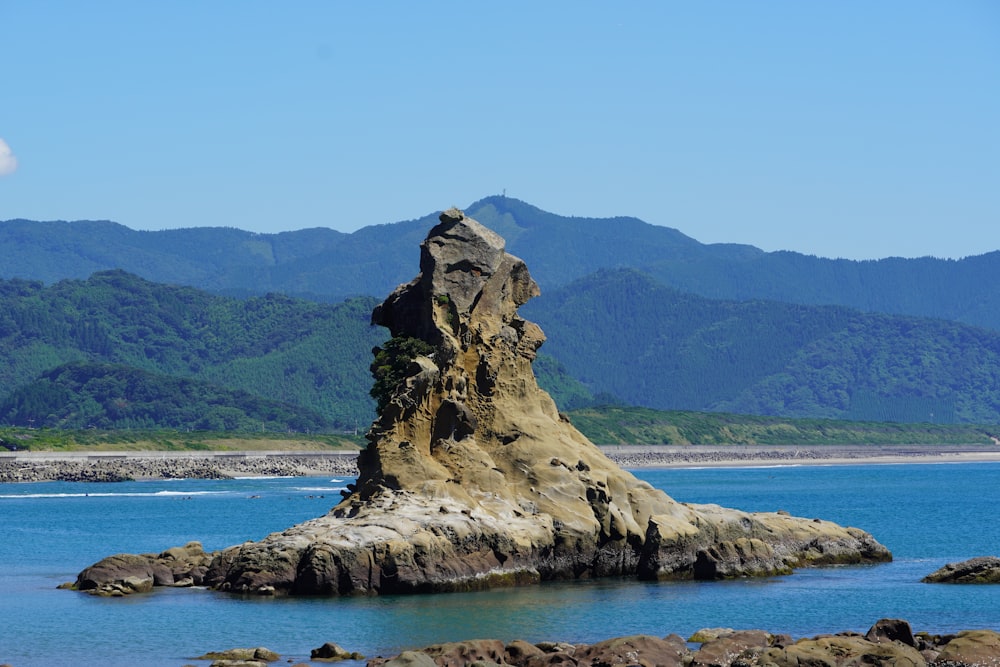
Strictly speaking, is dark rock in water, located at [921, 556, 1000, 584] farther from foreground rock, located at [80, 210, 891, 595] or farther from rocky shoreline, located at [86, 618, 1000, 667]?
rocky shoreline, located at [86, 618, 1000, 667]

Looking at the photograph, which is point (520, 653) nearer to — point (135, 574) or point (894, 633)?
point (894, 633)

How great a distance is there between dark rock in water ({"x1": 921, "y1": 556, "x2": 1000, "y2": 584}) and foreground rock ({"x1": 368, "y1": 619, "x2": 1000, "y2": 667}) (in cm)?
1600

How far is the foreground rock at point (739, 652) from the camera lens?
1507 inches

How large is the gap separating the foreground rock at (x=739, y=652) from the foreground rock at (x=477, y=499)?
1191 centimetres

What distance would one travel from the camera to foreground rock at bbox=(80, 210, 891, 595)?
5216 centimetres

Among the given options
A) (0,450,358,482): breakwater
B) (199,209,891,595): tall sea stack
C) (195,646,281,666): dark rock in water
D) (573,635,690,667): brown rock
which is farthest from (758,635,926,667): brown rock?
(0,450,358,482): breakwater

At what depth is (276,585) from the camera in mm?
52156

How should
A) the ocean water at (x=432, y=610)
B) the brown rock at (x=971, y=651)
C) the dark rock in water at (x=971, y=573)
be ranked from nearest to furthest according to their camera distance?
the brown rock at (x=971, y=651), the ocean water at (x=432, y=610), the dark rock in water at (x=971, y=573)

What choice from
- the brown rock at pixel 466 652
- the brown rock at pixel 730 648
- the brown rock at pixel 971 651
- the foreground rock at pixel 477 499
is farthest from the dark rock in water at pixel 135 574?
the brown rock at pixel 971 651

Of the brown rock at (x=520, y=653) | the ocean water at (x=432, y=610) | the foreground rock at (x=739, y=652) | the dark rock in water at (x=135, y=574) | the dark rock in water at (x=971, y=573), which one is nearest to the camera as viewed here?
the foreground rock at (x=739, y=652)

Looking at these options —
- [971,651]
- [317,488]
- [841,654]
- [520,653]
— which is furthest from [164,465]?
[971,651]

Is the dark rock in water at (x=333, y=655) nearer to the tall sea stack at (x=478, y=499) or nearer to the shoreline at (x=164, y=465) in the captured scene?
the tall sea stack at (x=478, y=499)

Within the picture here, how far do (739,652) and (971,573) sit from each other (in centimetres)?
1943

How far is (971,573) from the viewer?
56.9 metres
